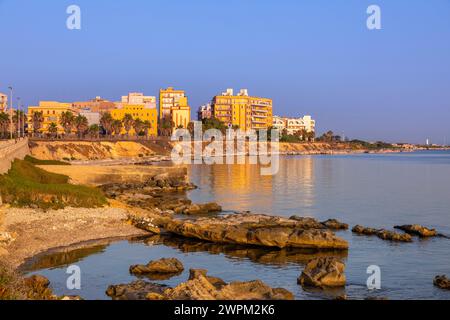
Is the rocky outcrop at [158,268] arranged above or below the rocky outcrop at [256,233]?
below

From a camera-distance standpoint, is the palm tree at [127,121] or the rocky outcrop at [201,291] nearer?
the rocky outcrop at [201,291]

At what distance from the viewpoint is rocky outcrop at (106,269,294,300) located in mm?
20094

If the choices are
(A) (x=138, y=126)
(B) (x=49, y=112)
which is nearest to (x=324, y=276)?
(A) (x=138, y=126)

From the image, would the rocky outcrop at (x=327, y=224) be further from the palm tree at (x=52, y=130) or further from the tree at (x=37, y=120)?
the tree at (x=37, y=120)

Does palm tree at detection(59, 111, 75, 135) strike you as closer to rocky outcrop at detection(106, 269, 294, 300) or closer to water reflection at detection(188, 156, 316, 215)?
water reflection at detection(188, 156, 316, 215)

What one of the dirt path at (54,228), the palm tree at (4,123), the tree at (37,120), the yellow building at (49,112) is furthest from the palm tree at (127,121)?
the dirt path at (54,228)

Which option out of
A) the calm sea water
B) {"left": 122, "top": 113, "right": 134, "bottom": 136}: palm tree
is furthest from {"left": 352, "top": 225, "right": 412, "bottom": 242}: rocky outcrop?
{"left": 122, "top": 113, "right": 134, "bottom": 136}: palm tree

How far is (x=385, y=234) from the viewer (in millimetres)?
37594

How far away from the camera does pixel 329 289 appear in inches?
957

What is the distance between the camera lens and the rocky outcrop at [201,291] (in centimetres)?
2009

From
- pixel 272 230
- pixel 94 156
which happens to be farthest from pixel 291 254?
pixel 94 156

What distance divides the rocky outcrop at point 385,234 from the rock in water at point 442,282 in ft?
35.7

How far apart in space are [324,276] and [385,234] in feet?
45.6

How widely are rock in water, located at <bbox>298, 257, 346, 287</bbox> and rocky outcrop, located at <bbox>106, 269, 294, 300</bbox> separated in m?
3.89
